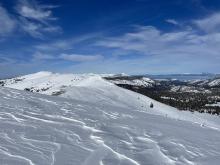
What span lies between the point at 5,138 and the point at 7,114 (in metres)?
3.79

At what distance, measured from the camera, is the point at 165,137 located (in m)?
11.0

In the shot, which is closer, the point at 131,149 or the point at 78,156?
the point at 78,156

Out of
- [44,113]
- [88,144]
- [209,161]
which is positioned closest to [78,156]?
[88,144]

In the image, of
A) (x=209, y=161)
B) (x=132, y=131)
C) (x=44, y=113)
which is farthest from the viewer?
(x=44, y=113)

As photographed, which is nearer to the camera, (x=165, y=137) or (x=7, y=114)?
(x=165, y=137)

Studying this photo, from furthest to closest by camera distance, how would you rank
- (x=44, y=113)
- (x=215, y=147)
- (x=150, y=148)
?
(x=44, y=113) → (x=215, y=147) → (x=150, y=148)

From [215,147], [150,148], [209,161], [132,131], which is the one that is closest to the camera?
[209,161]

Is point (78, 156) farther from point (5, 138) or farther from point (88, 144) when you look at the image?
point (5, 138)

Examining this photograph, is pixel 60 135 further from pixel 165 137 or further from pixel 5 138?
pixel 165 137

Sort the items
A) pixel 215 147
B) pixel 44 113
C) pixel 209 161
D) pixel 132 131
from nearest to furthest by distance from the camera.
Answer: pixel 209 161, pixel 215 147, pixel 132 131, pixel 44 113

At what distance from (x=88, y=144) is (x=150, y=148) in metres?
1.69

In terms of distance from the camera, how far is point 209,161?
8406 millimetres

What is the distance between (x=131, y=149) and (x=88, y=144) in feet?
3.72

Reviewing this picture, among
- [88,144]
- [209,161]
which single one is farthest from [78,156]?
[209,161]
